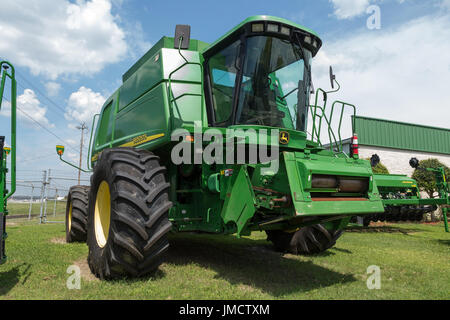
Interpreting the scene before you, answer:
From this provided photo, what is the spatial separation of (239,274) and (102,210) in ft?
6.72

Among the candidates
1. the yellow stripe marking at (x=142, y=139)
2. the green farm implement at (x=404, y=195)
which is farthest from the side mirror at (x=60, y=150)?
the green farm implement at (x=404, y=195)

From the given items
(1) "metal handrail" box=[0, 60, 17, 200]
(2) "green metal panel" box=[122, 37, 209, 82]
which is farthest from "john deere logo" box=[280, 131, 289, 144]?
(1) "metal handrail" box=[0, 60, 17, 200]

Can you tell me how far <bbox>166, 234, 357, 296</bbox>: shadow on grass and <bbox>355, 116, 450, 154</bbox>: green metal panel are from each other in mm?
15976

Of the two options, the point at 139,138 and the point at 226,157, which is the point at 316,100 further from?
the point at 139,138

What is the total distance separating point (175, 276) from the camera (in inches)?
158

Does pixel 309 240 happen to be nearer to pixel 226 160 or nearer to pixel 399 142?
pixel 226 160

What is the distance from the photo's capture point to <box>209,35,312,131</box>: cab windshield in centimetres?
431

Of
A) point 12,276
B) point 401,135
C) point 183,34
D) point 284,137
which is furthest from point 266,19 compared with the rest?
point 401,135

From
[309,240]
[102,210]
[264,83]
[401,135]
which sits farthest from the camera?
[401,135]

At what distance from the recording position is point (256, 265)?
4.90 metres

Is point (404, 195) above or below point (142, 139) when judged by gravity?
below

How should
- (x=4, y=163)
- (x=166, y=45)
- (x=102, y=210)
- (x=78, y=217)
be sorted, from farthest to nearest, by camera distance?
(x=78, y=217) < (x=166, y=45) < (x=102, y=210) < (x=4, y=163)
